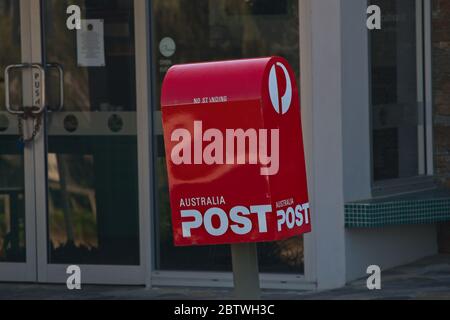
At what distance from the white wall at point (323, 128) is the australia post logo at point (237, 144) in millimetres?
3885

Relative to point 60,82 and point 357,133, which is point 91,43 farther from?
point 357,133

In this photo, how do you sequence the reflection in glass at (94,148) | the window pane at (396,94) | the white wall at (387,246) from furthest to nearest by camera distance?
the window pane at (396,94)
the reflection in glass at (94,148)
the white wall at (387,246)

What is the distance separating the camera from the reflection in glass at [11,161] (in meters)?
8.59

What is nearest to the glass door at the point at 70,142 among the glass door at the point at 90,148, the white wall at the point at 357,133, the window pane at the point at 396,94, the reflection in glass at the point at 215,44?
the glass door at the point at 90,148

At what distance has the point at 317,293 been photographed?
7.77 metres

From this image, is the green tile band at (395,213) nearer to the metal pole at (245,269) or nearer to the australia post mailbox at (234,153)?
the australia post mailbox at (234,153)

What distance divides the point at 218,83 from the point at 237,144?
22 centimetres

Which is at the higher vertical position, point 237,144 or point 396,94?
point 396,94

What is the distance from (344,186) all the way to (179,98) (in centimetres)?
408

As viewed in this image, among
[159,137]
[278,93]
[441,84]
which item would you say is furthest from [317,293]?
[278,93]

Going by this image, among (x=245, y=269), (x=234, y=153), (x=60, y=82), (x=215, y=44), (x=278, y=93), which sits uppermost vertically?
(x=215, y=44)

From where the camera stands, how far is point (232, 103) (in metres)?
3.82

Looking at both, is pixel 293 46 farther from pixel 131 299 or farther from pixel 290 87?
pixel 290 87
